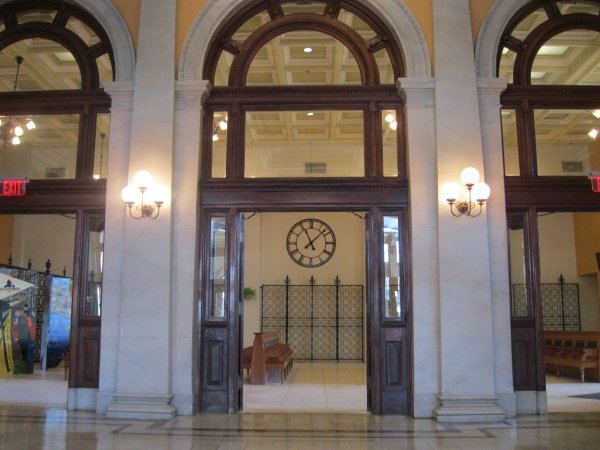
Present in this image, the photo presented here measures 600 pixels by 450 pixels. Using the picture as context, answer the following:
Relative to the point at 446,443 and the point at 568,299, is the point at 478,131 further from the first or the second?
the point at 568,299

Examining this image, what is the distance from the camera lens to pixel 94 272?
938 centimetres

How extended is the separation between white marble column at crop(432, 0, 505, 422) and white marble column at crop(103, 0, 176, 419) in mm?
3835

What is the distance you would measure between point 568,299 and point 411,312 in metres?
10.9

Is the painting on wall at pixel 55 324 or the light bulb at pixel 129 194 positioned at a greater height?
the light bulb at pixel 129 194

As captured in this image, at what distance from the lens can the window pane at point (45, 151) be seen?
31.9 ft

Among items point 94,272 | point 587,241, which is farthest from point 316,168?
point 587,241

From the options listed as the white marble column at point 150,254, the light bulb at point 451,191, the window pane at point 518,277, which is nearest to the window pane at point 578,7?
the light bulb at point 451,191

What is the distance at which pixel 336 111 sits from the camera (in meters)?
9.71

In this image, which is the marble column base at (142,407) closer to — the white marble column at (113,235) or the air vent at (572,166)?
the white marble column at (113,235)

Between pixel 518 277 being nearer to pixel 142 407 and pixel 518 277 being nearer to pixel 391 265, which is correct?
pixel 391 265

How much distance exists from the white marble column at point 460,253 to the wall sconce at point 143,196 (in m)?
4.01

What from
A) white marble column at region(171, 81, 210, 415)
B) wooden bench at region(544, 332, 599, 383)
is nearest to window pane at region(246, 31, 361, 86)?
white marble column at region(171, 81, 210, 415)

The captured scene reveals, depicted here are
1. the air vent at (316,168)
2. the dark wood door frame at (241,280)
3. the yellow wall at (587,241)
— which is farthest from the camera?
the yellow wall at (587,241)

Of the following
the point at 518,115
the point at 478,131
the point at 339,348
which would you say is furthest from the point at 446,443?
the point at 339,348
